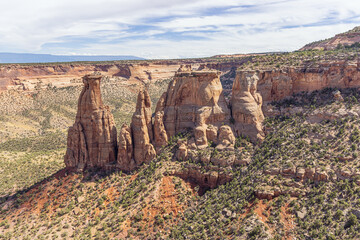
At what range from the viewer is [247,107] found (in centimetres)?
4956

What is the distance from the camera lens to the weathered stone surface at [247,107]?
162ft

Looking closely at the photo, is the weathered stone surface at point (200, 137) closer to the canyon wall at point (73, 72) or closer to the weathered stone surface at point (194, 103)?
the weathered stone surface at point (194, 103)

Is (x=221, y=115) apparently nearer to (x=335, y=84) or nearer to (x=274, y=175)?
(x=274, y=175)

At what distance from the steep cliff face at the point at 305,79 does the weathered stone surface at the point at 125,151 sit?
2646cm

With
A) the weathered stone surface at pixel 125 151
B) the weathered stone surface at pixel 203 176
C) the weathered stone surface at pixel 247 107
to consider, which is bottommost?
the weathered stone surface at pixel 203 176

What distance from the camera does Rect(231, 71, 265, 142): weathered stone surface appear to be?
162ft

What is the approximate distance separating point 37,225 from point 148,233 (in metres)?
18.0

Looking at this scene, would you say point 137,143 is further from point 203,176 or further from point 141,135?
point 203,176

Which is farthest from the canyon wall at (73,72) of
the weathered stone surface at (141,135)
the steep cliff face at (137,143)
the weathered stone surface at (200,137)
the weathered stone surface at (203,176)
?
the weathered stone surface at (203,176)

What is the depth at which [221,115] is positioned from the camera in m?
50.5

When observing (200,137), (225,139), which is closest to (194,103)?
(200,137)

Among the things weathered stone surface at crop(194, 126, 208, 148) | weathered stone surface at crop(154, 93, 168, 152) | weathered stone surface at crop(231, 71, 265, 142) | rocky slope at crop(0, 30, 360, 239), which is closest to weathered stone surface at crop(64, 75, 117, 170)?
rocky slope at crop(0, 30, 360, 239)

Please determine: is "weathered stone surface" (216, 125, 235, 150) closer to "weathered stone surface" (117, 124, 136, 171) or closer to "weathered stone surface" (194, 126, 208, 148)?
"weathered stone surface" (194, 126, 208, 148)

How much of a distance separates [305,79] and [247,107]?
13213 millimetres
